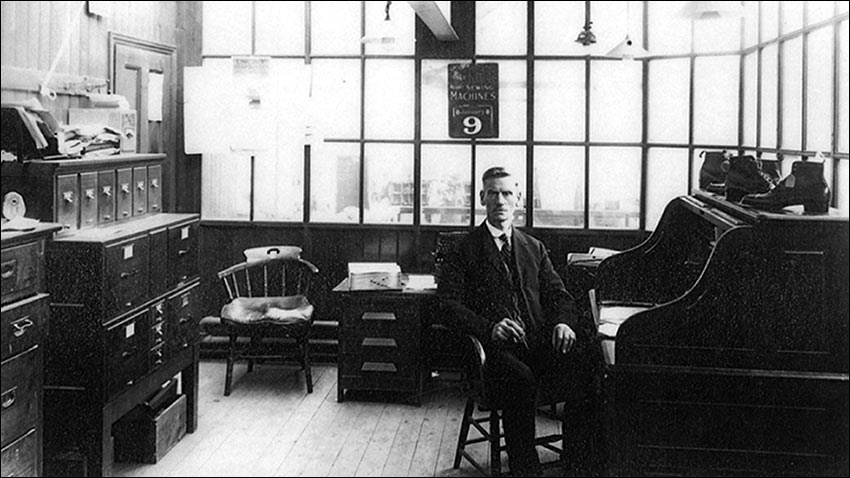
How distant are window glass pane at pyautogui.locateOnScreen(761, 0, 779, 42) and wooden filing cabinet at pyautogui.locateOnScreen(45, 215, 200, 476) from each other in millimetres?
2958

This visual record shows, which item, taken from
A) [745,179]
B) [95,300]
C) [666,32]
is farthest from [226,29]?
[745,179]

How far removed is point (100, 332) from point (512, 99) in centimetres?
317

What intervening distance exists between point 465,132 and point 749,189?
2.91 meters

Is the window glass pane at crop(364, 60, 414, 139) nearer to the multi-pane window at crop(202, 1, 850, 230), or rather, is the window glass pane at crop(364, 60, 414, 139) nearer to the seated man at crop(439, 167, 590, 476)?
the multi-pane window at crop(202, 1, 850, 230)

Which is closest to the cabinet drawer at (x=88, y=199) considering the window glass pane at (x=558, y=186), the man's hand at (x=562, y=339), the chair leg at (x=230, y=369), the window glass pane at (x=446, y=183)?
the chair leg at (x=230, y=369)

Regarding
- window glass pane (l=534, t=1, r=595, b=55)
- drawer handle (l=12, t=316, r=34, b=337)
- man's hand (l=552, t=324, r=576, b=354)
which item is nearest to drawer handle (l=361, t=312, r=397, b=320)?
man's hand (l=552, t=324, r=576, b=354)

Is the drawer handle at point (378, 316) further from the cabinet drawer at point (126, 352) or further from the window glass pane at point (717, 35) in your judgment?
the window glass pane at point (717, 35)

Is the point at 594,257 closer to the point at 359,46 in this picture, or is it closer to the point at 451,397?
the point at 451,397

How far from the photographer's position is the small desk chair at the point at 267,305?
17.3ft

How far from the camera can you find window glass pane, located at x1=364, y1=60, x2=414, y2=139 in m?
5.89

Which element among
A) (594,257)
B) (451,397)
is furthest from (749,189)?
(451,397)

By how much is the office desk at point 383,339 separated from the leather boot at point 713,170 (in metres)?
1.77

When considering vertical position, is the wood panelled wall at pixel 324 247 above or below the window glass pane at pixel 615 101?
below

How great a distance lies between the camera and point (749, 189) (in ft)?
10.1
